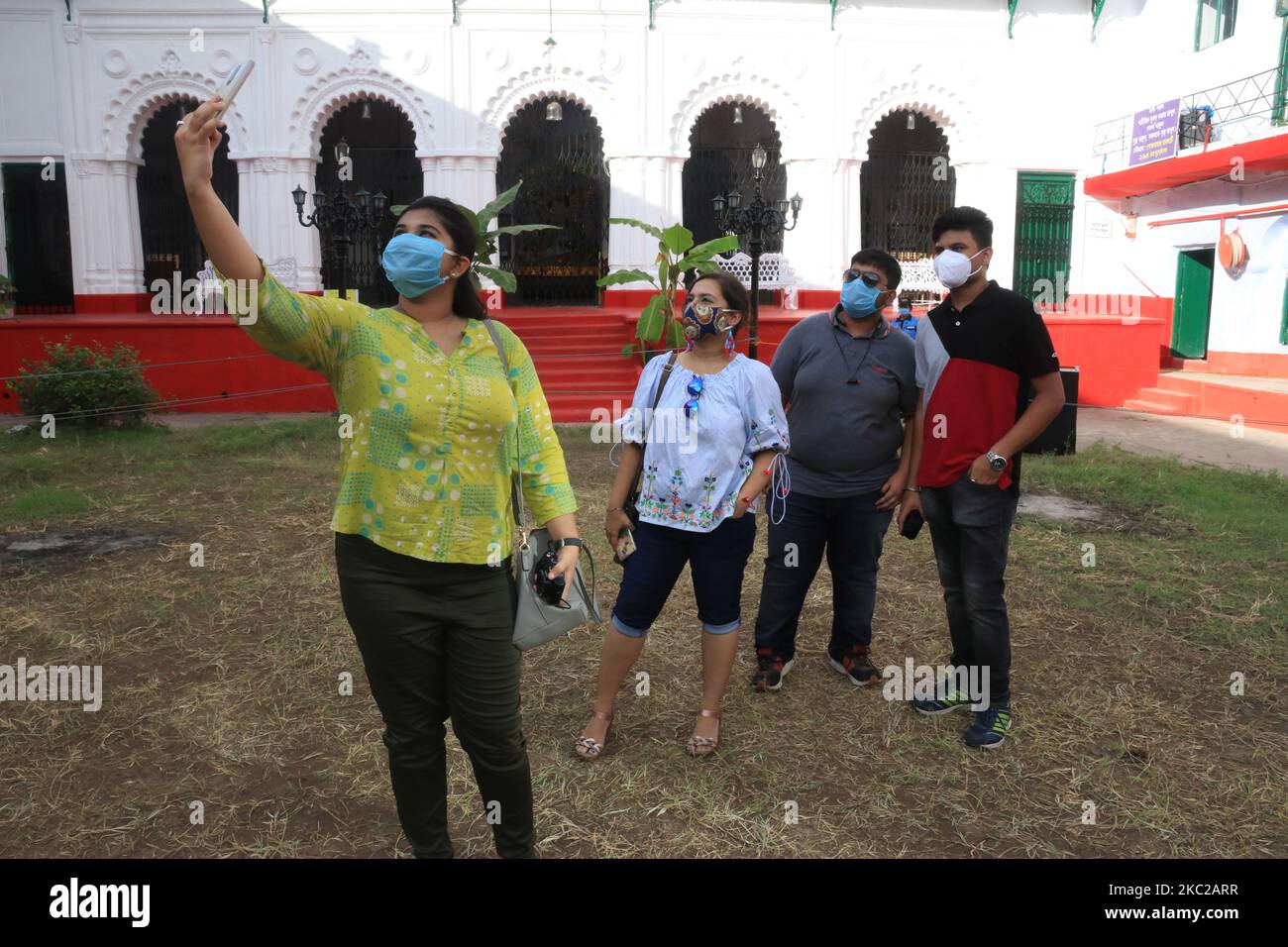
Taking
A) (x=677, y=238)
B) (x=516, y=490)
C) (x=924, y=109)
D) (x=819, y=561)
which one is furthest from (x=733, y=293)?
(x=924, y=109)

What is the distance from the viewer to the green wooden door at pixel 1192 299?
563 inches

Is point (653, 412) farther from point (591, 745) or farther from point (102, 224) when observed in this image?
point (102, 224)

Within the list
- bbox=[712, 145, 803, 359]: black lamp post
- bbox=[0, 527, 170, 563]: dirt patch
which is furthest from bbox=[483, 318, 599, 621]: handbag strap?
bbox=[712, 145, 803, 359]: black lamp post

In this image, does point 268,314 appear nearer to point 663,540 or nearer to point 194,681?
point 663,540

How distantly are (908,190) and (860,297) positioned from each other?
13.1m

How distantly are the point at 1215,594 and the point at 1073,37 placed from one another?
39.2 ft

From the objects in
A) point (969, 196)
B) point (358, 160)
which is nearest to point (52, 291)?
point (358, 160)

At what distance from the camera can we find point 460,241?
95.7 inches

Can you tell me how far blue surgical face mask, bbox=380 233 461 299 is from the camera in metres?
2.34

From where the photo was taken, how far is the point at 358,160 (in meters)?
16.0

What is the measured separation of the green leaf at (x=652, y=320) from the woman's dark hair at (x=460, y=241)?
29.5ft

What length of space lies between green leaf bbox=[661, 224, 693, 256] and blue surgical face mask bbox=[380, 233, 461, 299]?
364 inches

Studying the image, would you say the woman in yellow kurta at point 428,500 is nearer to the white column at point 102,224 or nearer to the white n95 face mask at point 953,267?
the white n95 face mask at point 953,267

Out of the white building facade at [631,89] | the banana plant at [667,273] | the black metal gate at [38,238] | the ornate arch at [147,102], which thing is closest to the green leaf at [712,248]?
the banana plant at [667,273]
